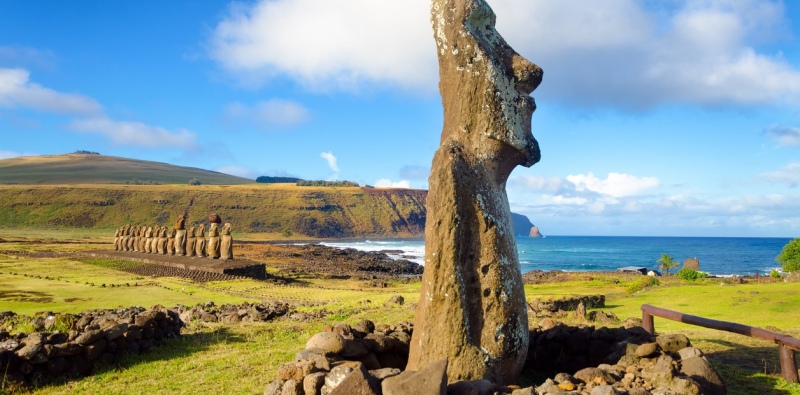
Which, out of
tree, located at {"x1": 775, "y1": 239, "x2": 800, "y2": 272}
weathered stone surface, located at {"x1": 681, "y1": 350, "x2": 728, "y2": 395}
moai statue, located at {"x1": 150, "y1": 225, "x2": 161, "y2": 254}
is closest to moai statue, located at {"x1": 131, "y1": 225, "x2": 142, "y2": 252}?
moai statue, located at {"x1": 150, "y1": 225, "x2": 161, "y2": 254}

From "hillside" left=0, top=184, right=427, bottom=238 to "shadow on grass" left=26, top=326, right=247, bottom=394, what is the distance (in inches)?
4358

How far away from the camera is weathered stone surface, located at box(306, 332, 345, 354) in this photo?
714 cm

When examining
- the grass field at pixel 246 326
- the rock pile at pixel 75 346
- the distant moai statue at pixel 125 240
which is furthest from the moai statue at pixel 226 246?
the rock pile at pixel 75 346

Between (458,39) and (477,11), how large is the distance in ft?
1.71

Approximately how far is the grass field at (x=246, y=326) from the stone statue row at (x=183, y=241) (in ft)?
19.6

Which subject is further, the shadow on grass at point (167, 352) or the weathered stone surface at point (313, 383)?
the shadow on grass at point (167, 352)

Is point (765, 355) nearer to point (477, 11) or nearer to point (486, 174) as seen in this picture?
point (486, 174)

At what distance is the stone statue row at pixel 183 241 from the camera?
33.3 m

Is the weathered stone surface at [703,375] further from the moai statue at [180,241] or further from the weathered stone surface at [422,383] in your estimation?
the moai statue at [180,241]

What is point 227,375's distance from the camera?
8.38 metres

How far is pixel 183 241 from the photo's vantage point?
3641 cm

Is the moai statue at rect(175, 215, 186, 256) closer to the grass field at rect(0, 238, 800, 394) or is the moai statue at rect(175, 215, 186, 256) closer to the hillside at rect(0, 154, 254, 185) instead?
the grass field at rect(0, 238, 800, 394)

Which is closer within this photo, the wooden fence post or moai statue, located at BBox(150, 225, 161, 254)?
the wooden fence post

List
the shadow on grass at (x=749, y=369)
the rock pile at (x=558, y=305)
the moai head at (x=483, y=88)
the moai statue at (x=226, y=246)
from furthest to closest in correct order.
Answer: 1. the moai statue at (x=226, y=246)
2. the rock pile at (x=558, y=305)
3. the moai head at (x=483, y=88)
4. the shadow on grass at (x=749, y=369)
